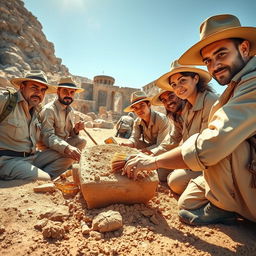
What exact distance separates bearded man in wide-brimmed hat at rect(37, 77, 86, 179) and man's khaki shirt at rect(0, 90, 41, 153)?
1.09 feet

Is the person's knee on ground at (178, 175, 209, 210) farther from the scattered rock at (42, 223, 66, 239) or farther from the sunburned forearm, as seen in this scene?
the scattered rock at (42, 223, 66, 239)

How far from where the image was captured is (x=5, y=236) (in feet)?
4.99

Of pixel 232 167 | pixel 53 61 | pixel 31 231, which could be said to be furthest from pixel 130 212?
pixel 53 61

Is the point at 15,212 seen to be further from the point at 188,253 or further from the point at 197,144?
the point at 197,144

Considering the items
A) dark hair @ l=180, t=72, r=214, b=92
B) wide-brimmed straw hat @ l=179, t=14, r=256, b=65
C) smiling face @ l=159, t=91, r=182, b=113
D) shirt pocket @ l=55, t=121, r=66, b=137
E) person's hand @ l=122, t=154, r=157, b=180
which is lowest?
person's hand @ l=122, t=154, r=157, b=180

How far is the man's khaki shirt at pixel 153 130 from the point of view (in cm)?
432

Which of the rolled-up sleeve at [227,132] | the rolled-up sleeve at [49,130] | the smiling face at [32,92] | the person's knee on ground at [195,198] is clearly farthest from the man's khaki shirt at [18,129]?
the rolled-up sleeve at [227,132]

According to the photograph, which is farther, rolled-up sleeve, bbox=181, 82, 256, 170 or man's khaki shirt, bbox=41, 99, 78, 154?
man's khaki shirt, bbox=41, 99, 78, 154

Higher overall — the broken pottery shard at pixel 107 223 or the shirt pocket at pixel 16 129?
the shirt pocket at pixel 16 129

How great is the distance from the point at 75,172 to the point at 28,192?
57 centimetres

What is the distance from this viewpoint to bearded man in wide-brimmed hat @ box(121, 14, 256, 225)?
1443mm

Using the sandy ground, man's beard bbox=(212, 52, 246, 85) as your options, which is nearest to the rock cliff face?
the sandy ground

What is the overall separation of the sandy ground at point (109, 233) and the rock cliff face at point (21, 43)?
71.3ft

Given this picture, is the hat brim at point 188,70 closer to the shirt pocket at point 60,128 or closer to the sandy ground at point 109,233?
the sandy ground at point 109,233
